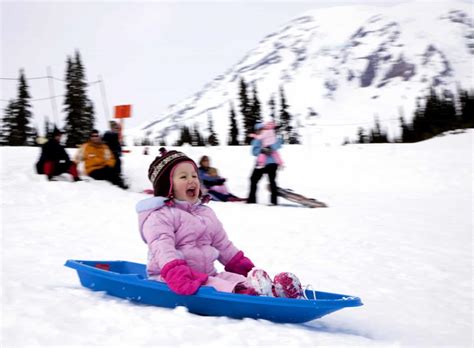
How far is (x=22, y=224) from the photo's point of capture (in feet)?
25.9

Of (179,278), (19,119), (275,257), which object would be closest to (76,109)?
(19,119)

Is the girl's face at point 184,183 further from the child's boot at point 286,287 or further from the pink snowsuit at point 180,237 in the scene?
the child's boot at point 286,287

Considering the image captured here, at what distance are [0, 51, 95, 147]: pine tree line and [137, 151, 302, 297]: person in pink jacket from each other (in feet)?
124

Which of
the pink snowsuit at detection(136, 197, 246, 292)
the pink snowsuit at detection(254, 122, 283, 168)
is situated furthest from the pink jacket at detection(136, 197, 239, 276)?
the pink snowsuit at detection(254, 122, 283, 168)

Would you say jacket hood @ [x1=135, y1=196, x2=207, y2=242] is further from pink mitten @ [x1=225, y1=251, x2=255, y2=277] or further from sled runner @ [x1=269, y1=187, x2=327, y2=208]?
sled runner @ [x1=269, y1=187, x2=327, y2=208]

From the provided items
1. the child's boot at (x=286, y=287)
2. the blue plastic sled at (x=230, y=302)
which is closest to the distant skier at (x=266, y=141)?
the blue plastic sled at (x=230, y=302)

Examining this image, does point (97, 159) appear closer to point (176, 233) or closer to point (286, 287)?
point (176, 233)

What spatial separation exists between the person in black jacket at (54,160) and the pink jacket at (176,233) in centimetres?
877

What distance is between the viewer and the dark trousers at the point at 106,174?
12172 mm

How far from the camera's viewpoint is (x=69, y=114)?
39.8 meters

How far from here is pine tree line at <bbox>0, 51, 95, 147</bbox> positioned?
130 feet

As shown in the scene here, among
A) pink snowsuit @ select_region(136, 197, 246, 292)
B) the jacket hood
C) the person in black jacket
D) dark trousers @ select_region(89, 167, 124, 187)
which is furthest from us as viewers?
dark trousers @ select_region(89, 167, 124, 187)

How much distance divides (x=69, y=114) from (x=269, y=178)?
33135 millimetres

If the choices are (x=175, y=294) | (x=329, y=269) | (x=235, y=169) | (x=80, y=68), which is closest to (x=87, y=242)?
(x=329, y=269)
